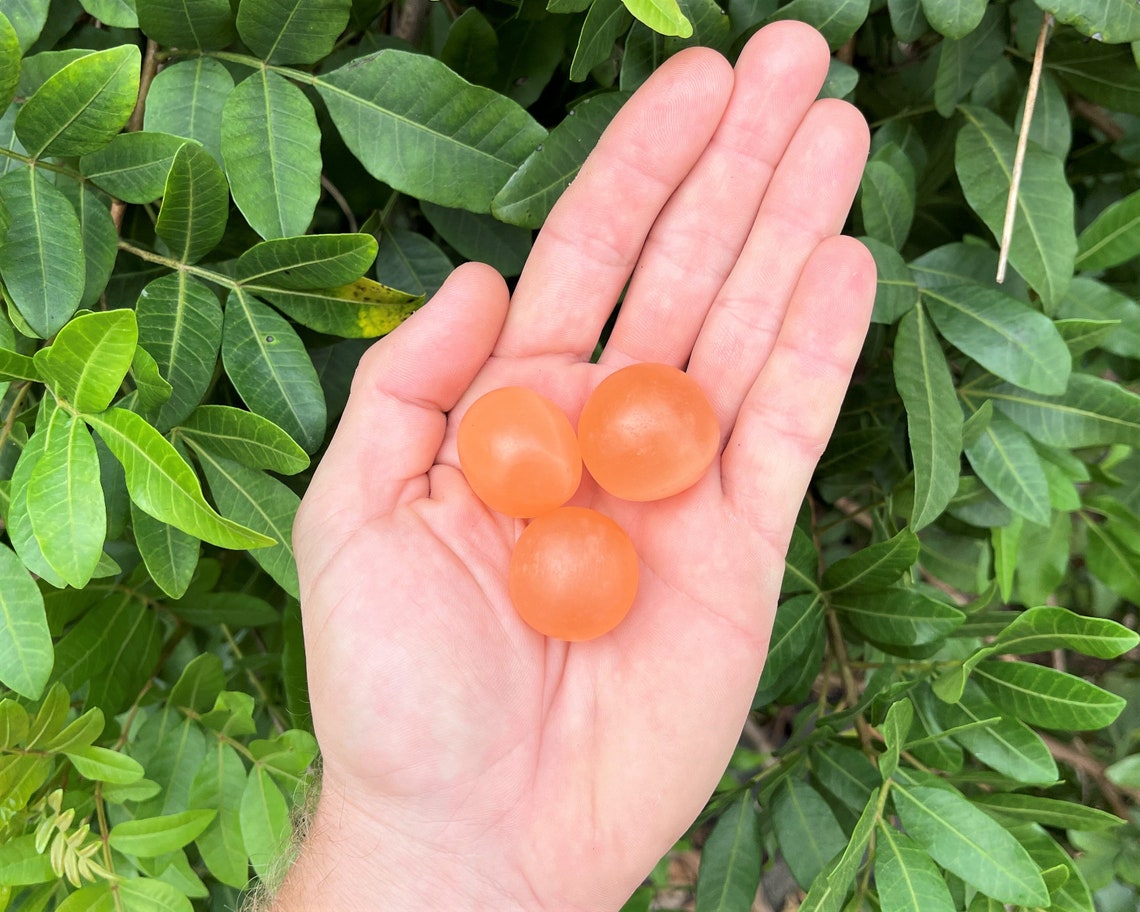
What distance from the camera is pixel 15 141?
138 centimetres

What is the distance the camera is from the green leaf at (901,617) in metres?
1.72

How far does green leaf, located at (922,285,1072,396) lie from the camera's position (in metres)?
1.72

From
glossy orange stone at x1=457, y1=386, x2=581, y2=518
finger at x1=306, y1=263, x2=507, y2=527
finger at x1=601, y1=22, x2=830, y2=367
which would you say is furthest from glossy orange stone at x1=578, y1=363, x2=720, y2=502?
finger at x1=306, y1=263, x2=507, y2=527

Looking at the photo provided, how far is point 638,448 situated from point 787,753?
884 millimetres

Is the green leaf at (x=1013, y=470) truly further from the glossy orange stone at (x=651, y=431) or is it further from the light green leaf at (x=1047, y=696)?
the glossy orange stone at (x=651, y=431)

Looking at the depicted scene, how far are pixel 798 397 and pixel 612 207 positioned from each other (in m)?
0.57

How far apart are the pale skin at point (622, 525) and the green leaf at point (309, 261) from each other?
23cm

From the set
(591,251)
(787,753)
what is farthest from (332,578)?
(787,753)

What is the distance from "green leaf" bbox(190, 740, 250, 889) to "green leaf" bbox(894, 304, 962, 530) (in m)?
1.47

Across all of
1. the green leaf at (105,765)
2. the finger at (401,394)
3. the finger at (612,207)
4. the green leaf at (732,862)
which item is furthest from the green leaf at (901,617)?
the green leaf at (105,765)

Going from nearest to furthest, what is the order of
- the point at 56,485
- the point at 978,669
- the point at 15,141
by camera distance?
the point at 56,485 → the point at 15,141 → the point at 978,669

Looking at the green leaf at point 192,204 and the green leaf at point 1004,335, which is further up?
the green leaf at point 192,204

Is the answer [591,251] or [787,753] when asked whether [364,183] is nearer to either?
[591,251]

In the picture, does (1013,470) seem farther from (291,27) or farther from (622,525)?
(291,27)
